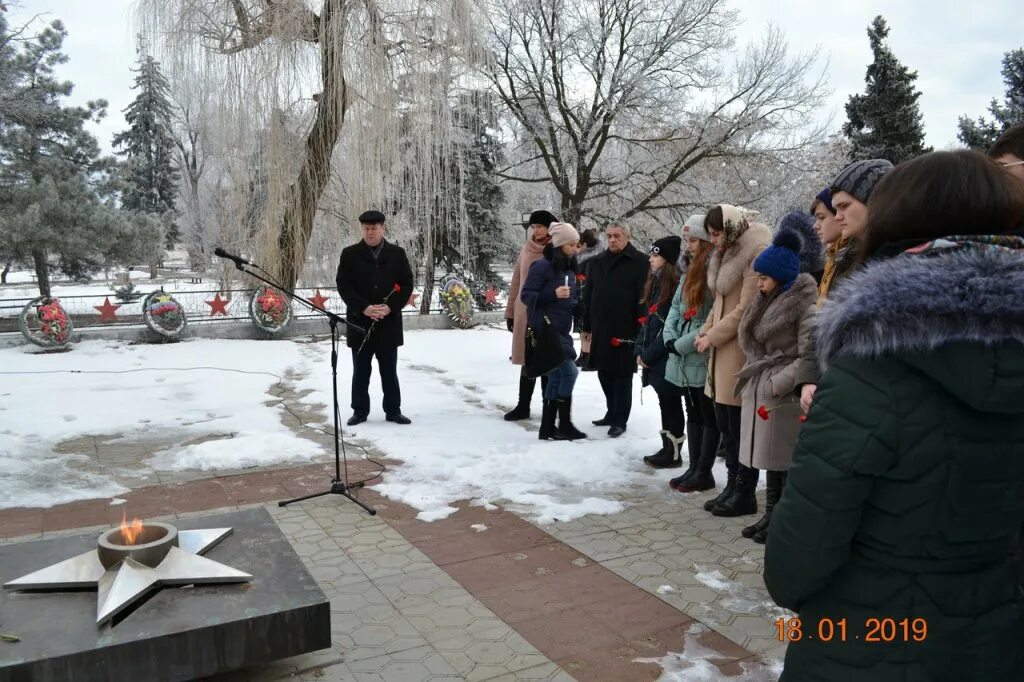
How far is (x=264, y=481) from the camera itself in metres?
5.46

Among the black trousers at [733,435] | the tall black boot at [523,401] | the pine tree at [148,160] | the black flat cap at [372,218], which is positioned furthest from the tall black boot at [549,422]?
the pine tree at [148,160]

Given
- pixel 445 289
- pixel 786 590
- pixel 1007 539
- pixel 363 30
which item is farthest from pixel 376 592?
pixel 445 289

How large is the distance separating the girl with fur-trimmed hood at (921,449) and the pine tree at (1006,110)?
1113 inches

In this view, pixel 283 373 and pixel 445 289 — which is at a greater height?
pixel 445 289

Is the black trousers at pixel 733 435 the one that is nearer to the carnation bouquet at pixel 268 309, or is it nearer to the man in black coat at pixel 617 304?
the man in black coat at pixel 617 304

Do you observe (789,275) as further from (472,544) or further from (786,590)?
(786,590)

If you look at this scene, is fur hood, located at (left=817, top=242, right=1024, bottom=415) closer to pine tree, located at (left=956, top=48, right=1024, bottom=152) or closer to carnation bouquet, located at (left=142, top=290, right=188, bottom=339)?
carnation bouquet, located at (left=142, top=290, right=188, bottom=339)

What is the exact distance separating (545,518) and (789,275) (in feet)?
6.55

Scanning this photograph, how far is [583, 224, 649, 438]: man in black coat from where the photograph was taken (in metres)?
6.53

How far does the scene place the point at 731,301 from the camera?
482 cm

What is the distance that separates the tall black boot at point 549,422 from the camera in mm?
6520

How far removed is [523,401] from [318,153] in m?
5.01

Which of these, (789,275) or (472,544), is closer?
(789,275)

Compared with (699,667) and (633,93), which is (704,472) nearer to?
(699,667)
